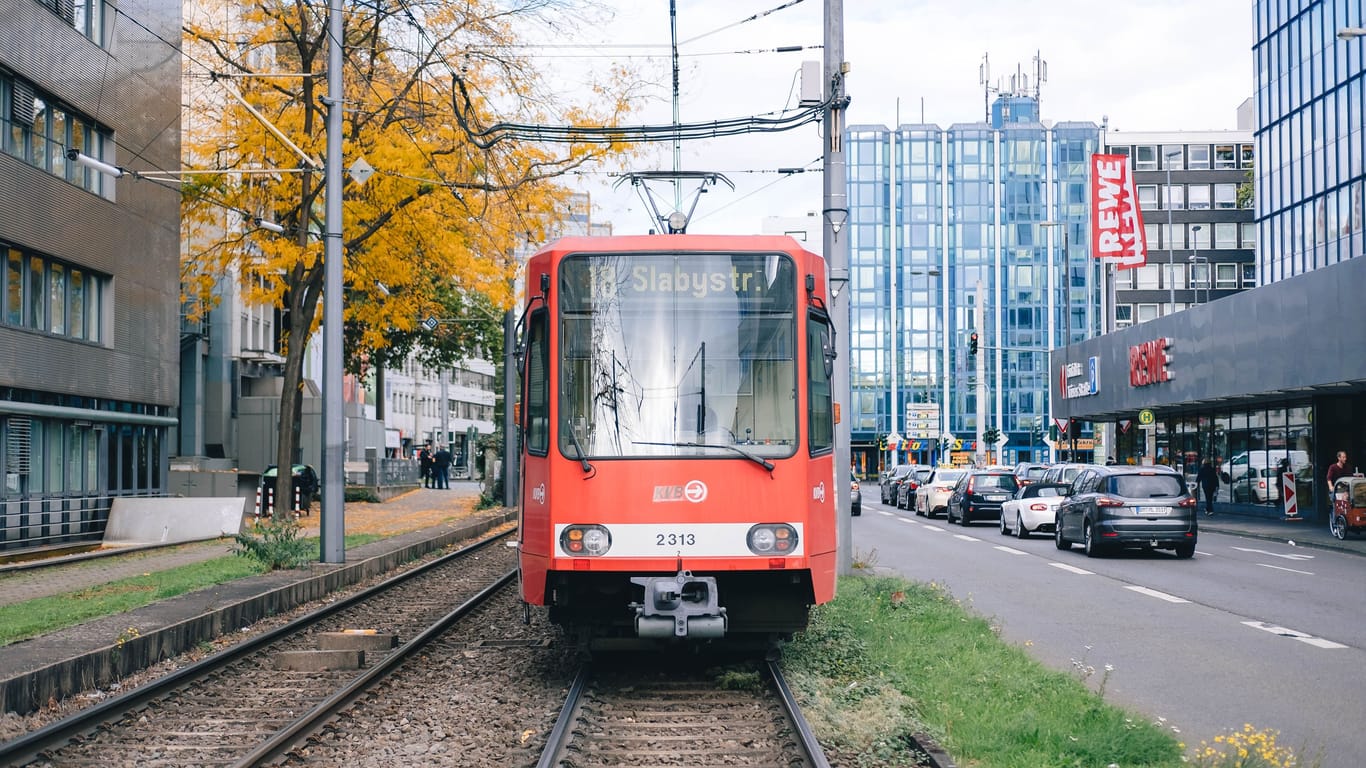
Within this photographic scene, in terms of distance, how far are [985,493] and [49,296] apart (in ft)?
73.5

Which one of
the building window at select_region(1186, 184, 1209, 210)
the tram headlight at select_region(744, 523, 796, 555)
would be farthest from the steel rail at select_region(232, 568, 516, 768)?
the building window at select_region(1186, 184, 1209, 210)

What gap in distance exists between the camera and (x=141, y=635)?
1130 centimetres

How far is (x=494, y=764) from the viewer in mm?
7586

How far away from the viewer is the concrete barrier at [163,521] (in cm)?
2766

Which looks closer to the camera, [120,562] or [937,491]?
[120,562]

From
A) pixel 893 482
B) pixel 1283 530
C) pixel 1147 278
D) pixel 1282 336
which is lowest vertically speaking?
pixel 1283 530

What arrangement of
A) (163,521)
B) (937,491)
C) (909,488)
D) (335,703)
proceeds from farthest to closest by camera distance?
1. (909,488)
2. (937,491)
3. (163,521)
4. (335,703)

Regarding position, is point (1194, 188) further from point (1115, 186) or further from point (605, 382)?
point (605, 382)

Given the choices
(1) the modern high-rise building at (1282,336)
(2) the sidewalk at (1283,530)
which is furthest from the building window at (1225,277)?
(2) the sidewalk at (1283,530)

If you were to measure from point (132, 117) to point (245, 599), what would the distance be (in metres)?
17.8

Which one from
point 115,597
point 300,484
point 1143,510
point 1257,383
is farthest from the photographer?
point 300,484

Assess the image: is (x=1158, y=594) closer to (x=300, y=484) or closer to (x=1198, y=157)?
(x=300, y=484)

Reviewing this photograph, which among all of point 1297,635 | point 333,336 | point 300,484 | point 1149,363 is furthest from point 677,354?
point 1149,363

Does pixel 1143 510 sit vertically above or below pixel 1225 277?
below
